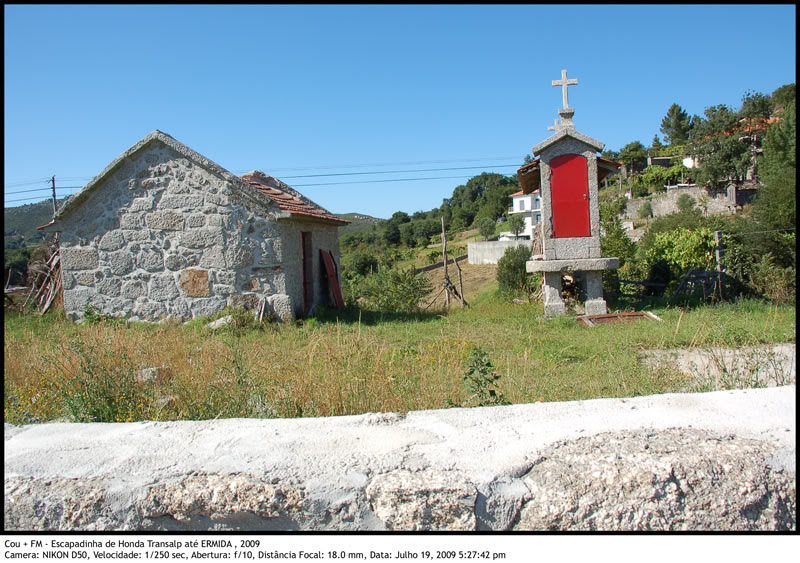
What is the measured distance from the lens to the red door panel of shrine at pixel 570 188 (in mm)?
11164

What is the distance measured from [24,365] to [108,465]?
11.2 feet

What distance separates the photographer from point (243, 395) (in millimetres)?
3646

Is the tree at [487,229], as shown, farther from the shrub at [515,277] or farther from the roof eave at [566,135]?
the roof eave at [566,135]

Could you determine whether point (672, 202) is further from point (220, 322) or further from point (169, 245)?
point (169, 245)

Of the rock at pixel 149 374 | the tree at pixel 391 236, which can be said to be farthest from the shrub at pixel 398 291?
the tree at pixel 391 236

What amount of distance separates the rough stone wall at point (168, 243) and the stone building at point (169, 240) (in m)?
0.02

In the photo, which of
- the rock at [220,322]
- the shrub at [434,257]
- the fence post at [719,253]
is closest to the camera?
the rock at [220,322]

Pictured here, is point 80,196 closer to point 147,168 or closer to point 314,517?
point 147,168

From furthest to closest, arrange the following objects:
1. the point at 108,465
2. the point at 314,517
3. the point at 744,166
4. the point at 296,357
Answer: the point at 744,166 < the point at 296,357 < the point at 108,465 < the point at 314,517

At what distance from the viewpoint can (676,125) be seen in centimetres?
6919

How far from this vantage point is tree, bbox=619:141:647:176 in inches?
2379

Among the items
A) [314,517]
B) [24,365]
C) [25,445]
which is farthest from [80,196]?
[314,517]

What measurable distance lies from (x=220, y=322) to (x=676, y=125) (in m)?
74.8

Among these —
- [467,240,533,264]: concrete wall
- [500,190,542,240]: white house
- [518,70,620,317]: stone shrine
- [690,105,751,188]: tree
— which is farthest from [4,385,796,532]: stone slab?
[500,190,542,240]: white house
